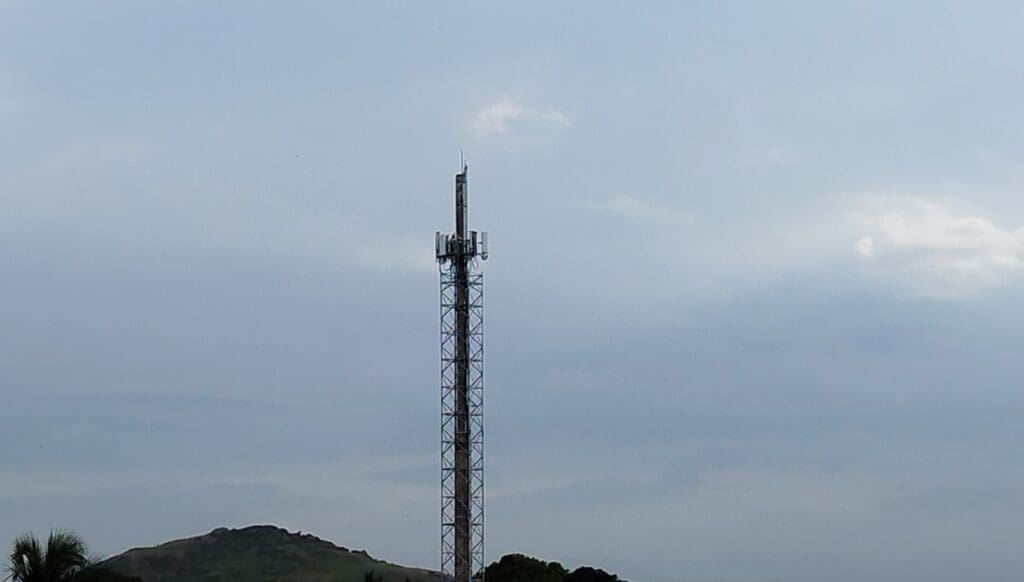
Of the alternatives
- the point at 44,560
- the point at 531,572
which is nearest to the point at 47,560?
the point at 44,560

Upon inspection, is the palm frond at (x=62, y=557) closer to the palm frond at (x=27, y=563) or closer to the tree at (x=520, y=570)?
the palm frond at (x=27, y=563)

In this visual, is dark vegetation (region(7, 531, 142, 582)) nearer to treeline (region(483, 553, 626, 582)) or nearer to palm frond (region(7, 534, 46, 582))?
palm frond (region(7, 534, 46, 582))

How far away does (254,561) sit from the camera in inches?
5753

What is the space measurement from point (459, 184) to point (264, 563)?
68.6m

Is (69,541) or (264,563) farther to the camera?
(264,563)

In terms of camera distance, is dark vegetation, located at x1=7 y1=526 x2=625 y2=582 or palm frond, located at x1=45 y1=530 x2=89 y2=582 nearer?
palm frond, located at x1=45 y1=530 x2=89 y2=582

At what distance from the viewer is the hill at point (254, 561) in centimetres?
14250

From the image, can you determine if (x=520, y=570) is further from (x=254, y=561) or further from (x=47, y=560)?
(x=47, y=560)

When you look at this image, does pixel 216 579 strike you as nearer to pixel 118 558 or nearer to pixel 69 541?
pixel 118 558

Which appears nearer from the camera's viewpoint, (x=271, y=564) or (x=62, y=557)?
(x=62, y=557)

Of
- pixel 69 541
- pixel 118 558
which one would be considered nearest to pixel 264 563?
pixel 118 558

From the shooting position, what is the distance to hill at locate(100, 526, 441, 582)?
468 ft

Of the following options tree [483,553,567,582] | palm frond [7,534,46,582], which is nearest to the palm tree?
palm frond [7,534,46,582]

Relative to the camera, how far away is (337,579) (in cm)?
14138
